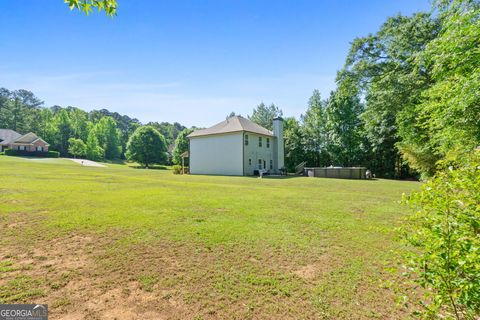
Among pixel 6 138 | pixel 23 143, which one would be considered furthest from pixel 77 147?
pixel 6 138

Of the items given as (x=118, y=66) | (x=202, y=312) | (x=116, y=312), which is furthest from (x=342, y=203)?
(x=118, y=66)

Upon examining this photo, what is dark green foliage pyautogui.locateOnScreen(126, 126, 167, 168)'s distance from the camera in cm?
4481

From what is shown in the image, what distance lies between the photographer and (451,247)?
1649 millimetres

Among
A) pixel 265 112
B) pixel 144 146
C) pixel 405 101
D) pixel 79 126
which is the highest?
pixel 265 112

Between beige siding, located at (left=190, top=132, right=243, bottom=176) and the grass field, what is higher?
beige siding, located at (left=190, top=132, right=243, bottom=176)

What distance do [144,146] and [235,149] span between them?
84.1 feet

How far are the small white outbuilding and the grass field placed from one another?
19815 mm

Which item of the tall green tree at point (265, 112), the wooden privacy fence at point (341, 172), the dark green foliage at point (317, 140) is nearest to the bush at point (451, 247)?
the wooden privacy fence at point (341, 172)

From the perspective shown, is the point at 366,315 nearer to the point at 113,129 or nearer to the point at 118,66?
the point at 118,66

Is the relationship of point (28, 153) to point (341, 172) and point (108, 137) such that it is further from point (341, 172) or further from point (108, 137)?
point (341, 172)

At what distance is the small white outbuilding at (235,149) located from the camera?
26.6 metres

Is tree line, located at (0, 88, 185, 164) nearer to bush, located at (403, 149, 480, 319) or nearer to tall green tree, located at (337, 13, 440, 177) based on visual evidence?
tall green tree, located at (337, 13, 440, 177)

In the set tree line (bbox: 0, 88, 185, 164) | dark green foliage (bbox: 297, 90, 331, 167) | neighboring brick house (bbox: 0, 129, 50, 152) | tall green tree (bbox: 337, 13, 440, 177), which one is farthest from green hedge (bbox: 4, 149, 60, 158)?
tall green tree (bbox: 337, 13, 440, 177)

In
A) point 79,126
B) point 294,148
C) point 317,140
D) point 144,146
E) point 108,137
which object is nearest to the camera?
point 317,140
